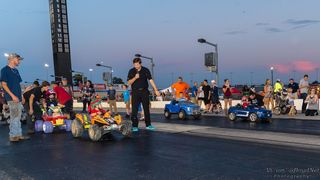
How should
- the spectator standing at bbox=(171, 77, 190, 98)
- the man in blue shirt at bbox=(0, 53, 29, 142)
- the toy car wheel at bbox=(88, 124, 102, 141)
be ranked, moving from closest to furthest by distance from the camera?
the toy car wheel at bbox=(88, 124, 102, 141) → the man in blue shirt at bbox=(0, 53, 29, 142) → the spectator standing at bbox=(171, 77, 190, 98)

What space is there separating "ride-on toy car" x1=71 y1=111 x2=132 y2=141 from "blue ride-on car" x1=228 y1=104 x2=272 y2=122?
6.74m

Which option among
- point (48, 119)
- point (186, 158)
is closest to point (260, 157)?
point (186, 158)

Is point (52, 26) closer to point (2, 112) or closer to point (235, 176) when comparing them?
point (2, 112)

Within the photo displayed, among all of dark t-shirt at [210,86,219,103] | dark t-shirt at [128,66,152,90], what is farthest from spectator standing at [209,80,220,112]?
dark t-shirt at [128,66,152,90]

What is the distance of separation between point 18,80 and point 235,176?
22.1 ft

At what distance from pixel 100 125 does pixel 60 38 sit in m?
54.7

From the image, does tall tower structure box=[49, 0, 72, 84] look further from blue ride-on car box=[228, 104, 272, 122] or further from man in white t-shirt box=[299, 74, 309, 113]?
blue ride-on car box=[228, 104, 272, 122]

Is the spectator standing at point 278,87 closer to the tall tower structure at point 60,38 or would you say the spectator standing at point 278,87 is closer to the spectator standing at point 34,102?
the spectator standing at point 34,102

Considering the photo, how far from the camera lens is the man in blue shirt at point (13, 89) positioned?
377 inches

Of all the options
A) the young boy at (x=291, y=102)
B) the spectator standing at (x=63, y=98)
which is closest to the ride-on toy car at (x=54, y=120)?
the spectator standing at (x=63, y=98)

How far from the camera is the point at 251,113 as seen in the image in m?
15.1

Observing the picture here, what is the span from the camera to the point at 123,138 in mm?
9758

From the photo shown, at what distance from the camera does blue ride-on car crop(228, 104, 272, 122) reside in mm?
14797

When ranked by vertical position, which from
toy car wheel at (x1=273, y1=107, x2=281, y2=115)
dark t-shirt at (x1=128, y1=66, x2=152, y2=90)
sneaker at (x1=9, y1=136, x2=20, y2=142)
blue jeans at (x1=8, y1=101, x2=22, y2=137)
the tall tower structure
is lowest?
sneaker at (x1=9, y1=136, x2=20, y2=142)
